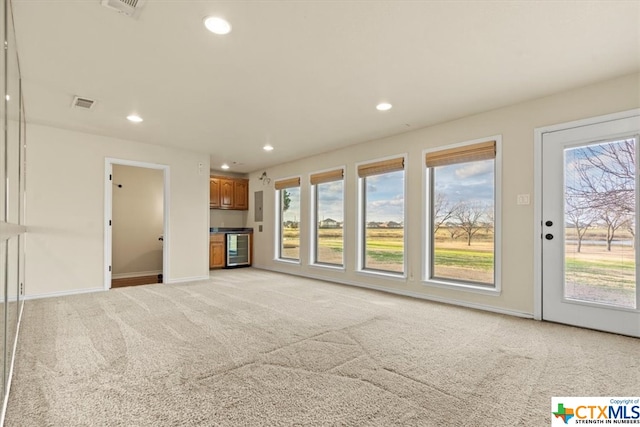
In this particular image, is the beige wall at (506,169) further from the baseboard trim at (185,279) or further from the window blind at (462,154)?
the baseboard trim at (185,279)

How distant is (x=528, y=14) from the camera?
2129mm

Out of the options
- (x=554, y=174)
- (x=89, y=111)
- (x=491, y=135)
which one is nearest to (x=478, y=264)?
(x=554, y=174)

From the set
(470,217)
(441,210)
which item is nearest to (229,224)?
(441,210)

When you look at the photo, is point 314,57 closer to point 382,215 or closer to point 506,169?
point 506,169

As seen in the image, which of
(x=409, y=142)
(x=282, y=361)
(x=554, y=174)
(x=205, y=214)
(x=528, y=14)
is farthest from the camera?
(x=205, y=214)

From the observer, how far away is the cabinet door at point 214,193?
767 centimetres

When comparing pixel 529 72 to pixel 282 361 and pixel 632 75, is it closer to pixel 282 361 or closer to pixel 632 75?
pixel 632 75

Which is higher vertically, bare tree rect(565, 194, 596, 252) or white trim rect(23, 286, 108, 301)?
bare tree rect(565, 194, 596, 252)

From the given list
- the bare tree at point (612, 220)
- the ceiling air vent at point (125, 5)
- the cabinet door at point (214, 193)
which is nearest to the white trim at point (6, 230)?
the ceiling air vent at point (125, 5)

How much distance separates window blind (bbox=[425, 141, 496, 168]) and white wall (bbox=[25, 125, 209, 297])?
14.6 feet

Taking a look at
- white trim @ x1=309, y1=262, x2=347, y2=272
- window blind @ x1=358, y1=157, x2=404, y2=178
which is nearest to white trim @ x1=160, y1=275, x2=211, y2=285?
white trim @ x1=309, y1=262, x2=347, y2=272

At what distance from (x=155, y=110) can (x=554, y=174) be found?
15.1ft

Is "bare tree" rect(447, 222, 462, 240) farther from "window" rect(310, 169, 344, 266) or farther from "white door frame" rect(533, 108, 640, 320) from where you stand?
"window" rect(310, 169, 344, 266)

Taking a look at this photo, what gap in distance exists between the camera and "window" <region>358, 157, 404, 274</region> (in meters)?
4.98
